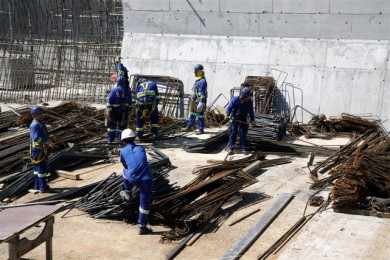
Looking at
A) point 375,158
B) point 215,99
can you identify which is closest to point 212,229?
point 375,158

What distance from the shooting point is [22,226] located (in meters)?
7.09

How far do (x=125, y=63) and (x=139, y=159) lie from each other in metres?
10.6

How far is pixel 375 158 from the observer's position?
10.6m

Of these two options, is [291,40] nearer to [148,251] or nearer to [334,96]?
[334,96]

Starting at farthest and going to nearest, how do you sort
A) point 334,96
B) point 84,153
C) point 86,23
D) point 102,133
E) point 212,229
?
point 86,23
point 334,96
point 102,133
point 84,153
point 212,229

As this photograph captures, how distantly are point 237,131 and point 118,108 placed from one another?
2960mm

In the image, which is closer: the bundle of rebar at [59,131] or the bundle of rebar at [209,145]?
the bundle of rebar at [59,131]

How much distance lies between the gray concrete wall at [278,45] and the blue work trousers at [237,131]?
3.75 metres

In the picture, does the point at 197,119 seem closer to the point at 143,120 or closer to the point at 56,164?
the point at 143,120

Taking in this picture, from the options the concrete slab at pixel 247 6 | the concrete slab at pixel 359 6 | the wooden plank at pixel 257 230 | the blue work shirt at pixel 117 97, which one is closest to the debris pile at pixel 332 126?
the concrete slab at pixel 359 6

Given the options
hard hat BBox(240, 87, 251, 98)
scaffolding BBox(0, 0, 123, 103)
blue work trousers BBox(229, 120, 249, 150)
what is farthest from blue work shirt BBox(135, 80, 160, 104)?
scaffolding BBox(0, 0, 123, 103)

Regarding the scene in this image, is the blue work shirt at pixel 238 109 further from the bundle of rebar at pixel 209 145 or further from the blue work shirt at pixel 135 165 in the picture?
the blue work shirt at pixel 135 165

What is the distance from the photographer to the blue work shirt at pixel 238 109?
13898 millimetres

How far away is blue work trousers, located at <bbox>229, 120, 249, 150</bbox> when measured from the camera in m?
14.0
